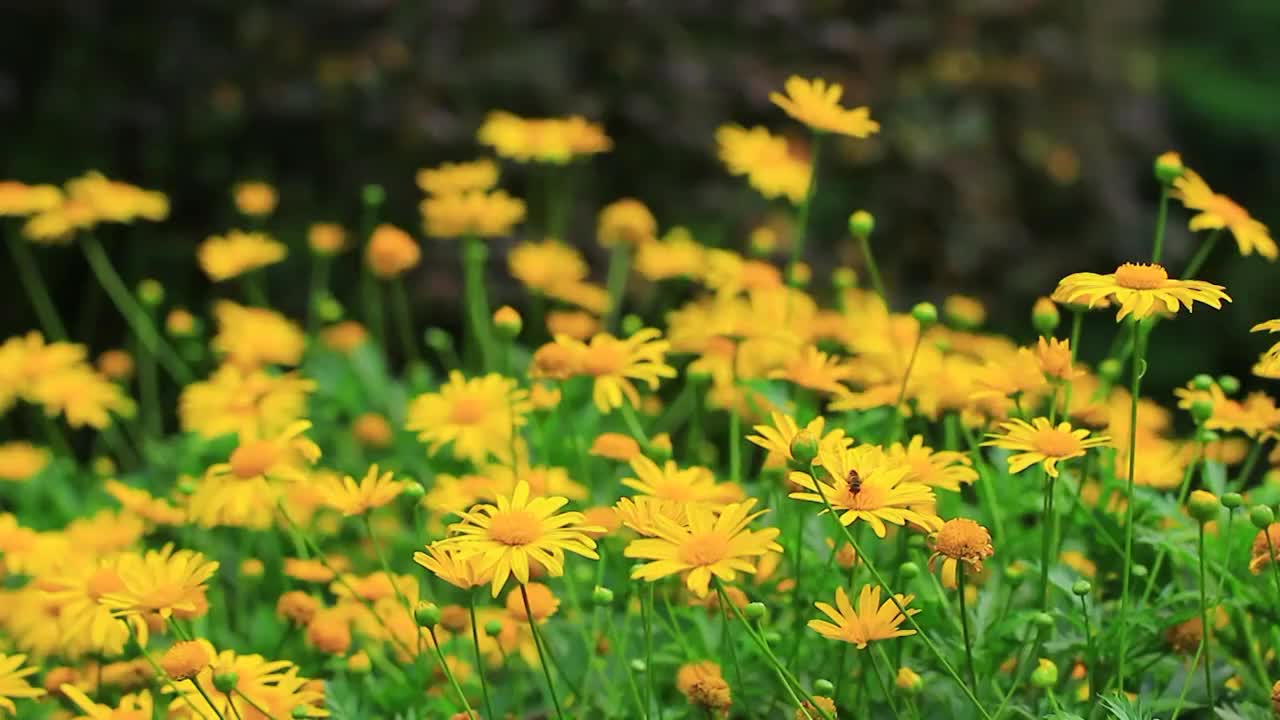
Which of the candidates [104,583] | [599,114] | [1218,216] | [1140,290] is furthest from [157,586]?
[599,114]

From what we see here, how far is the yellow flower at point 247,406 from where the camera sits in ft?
5.85

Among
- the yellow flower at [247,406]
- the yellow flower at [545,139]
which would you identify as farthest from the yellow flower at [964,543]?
the yellow flower at [545,139]

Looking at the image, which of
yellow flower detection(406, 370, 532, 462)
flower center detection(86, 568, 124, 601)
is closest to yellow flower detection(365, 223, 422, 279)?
yellow flower detection(406, 370, 532, 462)

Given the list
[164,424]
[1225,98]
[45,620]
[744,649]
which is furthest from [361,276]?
[1225,98]

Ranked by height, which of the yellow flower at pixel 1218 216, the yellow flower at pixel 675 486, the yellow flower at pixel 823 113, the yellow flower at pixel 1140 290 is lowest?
the yellow flower at pixel 675 486

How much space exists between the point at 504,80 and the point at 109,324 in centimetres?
131

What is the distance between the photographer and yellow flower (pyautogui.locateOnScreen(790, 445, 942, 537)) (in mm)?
1152

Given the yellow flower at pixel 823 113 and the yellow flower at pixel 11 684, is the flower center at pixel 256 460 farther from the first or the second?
the yellow flower at pixel 823 113

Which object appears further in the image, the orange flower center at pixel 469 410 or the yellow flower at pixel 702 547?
Answer: the orange flower center at pixel 469 410

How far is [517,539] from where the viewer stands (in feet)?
3.90

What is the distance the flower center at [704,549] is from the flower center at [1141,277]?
0.40 m

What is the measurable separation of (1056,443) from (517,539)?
45 cm

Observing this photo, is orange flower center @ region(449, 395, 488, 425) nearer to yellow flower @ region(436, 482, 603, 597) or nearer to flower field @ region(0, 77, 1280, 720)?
flower field @ region(0, 77, 1280, 720)

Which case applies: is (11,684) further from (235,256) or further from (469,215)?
(235,256)
